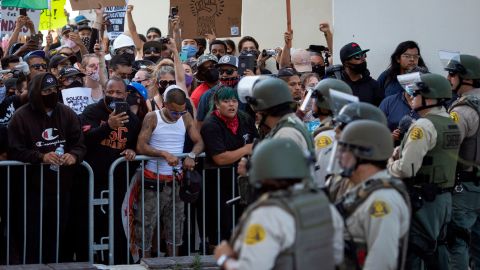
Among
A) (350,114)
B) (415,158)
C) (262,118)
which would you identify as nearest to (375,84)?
(415,158)

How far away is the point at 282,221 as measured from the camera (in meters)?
5.32

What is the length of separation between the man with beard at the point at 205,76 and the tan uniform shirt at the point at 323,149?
3.53 metres

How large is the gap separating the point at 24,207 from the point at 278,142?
16.8ft

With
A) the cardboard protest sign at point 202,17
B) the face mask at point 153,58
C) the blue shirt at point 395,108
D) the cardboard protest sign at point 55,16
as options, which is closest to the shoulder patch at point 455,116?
the blue shirt at point 395,108

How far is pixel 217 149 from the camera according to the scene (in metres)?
10.4

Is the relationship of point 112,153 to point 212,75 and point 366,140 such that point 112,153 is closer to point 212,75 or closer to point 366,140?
point 212,75

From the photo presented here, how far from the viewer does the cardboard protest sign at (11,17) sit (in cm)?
1565

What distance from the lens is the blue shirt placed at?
11.0m

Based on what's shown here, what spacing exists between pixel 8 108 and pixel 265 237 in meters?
5.99

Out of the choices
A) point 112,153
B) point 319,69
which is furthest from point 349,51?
point 112,153

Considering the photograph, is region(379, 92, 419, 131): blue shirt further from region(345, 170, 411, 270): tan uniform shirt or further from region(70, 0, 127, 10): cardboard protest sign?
region(70, 0, 127, 10): cardboard protest sign

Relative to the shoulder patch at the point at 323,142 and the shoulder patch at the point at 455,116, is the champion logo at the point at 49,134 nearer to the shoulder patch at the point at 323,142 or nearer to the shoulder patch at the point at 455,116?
the shoulder patch at the point at 323,142

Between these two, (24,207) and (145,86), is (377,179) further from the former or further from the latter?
(145,86)

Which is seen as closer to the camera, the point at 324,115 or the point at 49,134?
the point at 324,115
